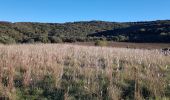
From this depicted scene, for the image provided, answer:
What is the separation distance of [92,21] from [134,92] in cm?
11990

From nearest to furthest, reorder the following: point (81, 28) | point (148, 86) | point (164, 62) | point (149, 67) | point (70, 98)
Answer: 1. point (70, 98)
2. point (148, 86)
3. point (149, 67)
4. point (164, 62)
5. point (81, 28)

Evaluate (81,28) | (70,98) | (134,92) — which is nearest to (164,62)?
(134,92)

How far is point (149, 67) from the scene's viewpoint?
11.7 m

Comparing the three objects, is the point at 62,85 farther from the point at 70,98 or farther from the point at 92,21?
the point at 92,21

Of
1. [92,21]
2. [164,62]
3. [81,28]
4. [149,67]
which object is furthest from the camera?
[92,21]

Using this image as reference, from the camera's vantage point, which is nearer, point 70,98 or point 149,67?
point 70,98

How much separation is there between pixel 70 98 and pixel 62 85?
0.87 meters

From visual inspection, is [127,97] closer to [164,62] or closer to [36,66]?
[36,66]

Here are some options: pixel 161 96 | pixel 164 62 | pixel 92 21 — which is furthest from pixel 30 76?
pixel 92 21

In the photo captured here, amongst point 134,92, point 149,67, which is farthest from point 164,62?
point 134,92

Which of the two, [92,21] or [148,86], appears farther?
[92,21]

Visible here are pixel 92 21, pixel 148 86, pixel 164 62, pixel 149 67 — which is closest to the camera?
pixel 148 86

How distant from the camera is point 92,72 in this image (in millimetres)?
10516

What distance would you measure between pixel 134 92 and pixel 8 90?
111 inches
